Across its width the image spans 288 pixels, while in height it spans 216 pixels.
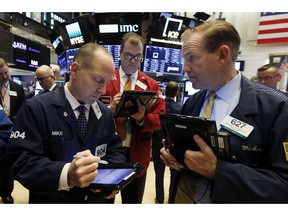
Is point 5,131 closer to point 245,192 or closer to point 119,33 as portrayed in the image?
point 245,192

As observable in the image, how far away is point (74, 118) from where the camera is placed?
134 cm

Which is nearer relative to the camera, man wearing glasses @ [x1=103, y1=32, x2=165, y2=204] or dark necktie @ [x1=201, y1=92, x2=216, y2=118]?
dark necktie @ [x1=201, y1=92, x2=216, y2=118]

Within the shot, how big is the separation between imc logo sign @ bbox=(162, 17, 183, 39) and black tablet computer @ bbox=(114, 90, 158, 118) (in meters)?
4.42

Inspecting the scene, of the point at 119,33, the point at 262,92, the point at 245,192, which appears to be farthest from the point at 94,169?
the point at 119,33

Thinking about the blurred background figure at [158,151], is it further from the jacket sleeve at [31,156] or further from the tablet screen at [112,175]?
the jacket sleeve at [31,156]

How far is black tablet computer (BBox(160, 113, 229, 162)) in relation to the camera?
98 cm

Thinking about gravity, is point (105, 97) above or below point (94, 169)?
above

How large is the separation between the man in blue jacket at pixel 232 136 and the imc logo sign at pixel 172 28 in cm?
481

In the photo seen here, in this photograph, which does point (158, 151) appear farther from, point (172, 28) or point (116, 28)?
point (172, 28)

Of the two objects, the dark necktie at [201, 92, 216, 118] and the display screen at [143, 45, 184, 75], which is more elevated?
the display screen at [143, 45, 184, 75]

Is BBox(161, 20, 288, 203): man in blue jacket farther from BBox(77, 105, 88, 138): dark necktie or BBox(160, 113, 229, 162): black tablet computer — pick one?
BBox(77, 105, 88, 138): dark necktie

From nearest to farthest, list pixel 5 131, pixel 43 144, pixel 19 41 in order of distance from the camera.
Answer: pixel 43 144
pixel 5 131
pixel 19 41

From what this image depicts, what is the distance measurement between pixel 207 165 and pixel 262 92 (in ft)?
1.52

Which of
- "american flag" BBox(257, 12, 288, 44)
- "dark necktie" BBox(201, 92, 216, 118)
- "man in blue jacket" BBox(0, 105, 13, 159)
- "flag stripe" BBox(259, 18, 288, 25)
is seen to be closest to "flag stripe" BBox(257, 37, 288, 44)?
"american flag" BBox(257, 12, 288, 44)
